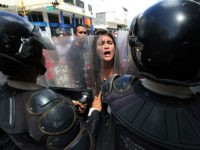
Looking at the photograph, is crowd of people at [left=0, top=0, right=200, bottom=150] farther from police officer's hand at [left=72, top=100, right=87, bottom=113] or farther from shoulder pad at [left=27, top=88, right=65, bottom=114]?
police officer's hand at [left=72, top=100, right=87, bottom=113]

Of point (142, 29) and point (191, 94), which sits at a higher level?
point (142, 29)

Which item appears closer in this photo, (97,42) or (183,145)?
(183,145)

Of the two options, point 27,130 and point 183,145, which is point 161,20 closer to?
point 183,145

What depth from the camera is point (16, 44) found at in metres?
0.90

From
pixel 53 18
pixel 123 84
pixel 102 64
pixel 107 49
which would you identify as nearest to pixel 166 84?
pixel 123 84

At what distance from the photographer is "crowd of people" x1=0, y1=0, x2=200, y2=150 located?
630mm

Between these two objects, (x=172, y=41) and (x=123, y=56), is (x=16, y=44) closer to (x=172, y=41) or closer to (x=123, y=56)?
(x=172, y=41)

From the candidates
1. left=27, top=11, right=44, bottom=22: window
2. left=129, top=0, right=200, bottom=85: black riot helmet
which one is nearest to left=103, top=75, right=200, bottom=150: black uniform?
left=129, top=0, right=200, bottom=85: black riot helmet

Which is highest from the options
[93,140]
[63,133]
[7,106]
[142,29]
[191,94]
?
[142,29]

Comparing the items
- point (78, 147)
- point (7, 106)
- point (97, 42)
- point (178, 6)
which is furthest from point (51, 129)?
point (97, 42)

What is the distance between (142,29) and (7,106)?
859 millimetres

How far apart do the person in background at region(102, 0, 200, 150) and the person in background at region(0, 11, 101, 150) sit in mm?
276

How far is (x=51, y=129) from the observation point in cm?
81

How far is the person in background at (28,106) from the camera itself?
819mm
